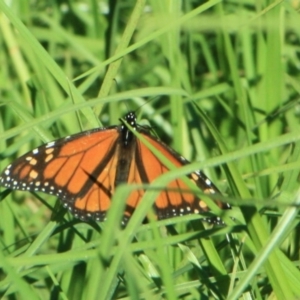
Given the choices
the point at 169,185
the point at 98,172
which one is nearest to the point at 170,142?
the point at 98,172

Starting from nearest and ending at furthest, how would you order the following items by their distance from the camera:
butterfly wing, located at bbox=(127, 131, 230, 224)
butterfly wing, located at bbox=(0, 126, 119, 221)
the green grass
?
the green grass < butterfly wing, located at bbox=(127, 131, 230, 224) < butterfly wing, located at bbox=(0, 126, 119, 221)

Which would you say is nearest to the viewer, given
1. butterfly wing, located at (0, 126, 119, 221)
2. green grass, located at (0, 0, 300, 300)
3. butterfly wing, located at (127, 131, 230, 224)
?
green grass, located at (0, 0, 300, 300)

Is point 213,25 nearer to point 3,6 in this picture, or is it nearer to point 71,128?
point 3,6

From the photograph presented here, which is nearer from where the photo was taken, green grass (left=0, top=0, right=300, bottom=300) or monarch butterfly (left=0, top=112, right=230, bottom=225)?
green grass (left=0, top=0, right=300, bottom=300)

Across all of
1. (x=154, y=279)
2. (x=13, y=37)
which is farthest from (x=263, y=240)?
(x=13, y=37)

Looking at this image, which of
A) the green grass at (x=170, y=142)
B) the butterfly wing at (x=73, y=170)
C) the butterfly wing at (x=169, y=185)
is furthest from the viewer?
the butterfly wing at (x=73, y=170)
